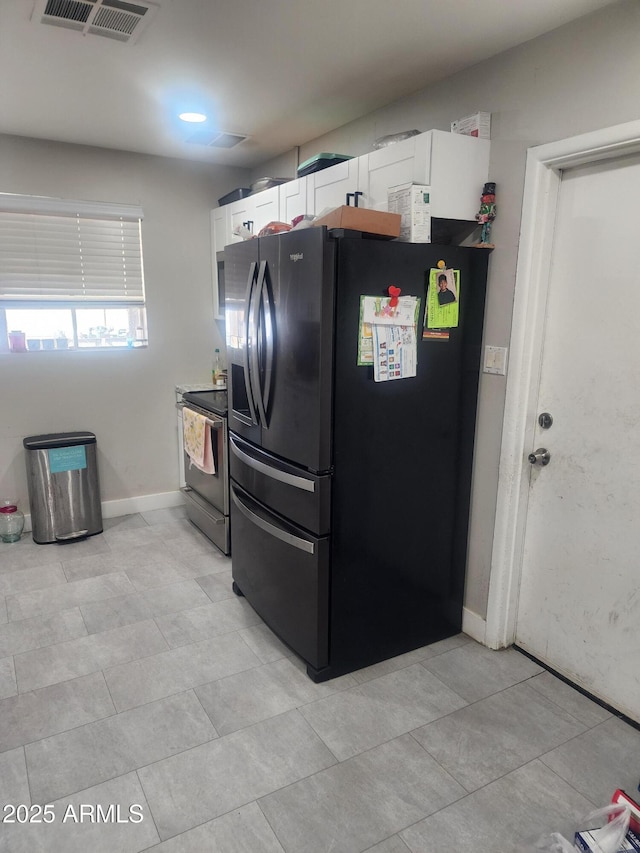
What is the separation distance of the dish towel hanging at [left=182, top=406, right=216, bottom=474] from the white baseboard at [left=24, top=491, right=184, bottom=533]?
0.71 meters

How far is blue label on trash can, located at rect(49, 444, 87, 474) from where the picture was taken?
354 centimetres

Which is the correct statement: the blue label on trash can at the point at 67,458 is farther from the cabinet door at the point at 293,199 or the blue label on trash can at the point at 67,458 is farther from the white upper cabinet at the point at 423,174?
the white upper cabinet at the point at 423,174

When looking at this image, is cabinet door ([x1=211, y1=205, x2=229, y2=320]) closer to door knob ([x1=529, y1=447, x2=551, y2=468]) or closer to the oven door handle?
the oven door handle

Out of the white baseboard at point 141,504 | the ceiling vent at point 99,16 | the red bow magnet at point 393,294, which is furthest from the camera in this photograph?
the white baseboard at point 141,504

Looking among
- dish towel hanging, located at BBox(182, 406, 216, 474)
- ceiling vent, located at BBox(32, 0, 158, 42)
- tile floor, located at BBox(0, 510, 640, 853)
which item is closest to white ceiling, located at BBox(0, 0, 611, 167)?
ceiling vent, located at BBox(32, 0, 158, 42)

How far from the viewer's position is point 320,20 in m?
1.96

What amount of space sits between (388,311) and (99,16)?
144 centimetres

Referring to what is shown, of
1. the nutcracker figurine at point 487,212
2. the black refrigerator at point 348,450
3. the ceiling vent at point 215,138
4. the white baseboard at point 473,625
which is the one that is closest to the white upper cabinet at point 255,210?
the ceiling vent at point 215,138

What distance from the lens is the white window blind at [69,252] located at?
352cm

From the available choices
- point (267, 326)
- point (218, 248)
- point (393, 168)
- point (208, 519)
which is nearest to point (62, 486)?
point (208, 519)

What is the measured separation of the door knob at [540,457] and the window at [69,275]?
2.86m

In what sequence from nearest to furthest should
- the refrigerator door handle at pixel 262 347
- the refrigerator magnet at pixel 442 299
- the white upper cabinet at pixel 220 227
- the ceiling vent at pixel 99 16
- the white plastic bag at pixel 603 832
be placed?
the white plastic bag at pixel 603 832 → the ceiling vent at pixel 99 16 → the refrigerator magnet at pixel 442 299 → the refrigerator door handle at pixel 262 347 → the white upper cabinet at pixel 220 227

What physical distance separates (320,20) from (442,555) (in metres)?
2.18

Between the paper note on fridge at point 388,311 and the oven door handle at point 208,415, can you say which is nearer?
the paper note on fridge at point 388,311
